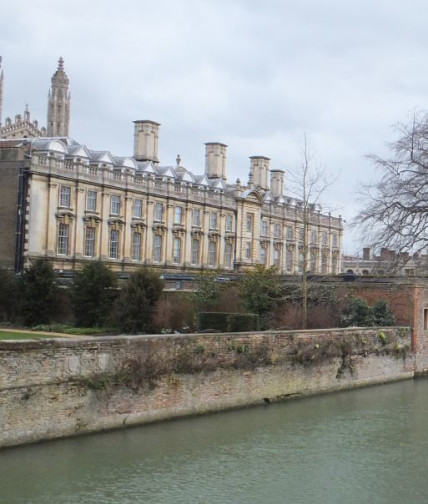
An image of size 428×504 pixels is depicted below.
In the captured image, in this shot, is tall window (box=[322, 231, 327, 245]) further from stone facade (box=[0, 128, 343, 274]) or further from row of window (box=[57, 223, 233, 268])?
row of window (box=[57, 223, 233, 268])

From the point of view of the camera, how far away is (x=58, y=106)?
94.8 m

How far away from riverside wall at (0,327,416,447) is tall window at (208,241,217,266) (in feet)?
123

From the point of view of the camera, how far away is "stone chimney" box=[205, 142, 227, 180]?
74000 millimetres

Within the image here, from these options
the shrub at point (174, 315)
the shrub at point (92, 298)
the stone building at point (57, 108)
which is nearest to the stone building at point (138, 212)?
the shrub at point (174, 315)

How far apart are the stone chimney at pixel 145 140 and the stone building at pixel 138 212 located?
0.27 feet

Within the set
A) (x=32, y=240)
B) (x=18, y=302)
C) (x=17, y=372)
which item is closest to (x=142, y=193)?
(x=32, y=240)

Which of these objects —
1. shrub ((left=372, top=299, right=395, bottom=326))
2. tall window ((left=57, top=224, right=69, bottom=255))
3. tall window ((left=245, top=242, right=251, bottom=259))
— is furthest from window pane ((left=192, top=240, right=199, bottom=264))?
shrub ((left=372, top=299, right=395, bottom=326))

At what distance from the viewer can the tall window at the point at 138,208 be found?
5673 cm

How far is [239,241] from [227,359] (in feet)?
155

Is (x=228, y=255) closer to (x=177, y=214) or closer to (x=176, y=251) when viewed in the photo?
(x=176, y=251)

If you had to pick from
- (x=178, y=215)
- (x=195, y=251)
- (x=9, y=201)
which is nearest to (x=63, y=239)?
(x=9, y=201)

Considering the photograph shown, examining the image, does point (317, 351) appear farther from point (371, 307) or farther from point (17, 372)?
point (17, 372)

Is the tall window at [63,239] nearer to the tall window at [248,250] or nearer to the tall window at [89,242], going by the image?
the tall window at [89,242]

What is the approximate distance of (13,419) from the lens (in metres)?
15.6
